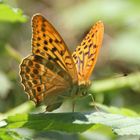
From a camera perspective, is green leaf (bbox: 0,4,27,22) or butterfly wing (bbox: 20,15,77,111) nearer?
butterfly wing (bbox: 20,15,77,111)

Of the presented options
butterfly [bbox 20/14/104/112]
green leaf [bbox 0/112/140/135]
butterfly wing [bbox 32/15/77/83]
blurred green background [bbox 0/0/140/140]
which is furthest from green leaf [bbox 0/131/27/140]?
blurred green background [bbox 0/0/140/140]

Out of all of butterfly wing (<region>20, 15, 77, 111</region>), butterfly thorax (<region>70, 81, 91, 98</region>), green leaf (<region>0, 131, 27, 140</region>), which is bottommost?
green leaf (<region>0, 131, 27, 140</region>)

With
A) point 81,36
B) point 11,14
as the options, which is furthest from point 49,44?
point 81,36

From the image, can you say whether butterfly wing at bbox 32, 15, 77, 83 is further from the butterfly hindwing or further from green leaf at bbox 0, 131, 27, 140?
green leaf at bbox 0, 131, 27, 140

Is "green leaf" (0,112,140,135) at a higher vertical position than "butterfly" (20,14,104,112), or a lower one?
lower

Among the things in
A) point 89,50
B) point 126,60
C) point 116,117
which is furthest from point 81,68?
point 126,60

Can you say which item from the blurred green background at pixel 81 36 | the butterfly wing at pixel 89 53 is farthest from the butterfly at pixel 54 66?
the blurred green background at pixel 81 36

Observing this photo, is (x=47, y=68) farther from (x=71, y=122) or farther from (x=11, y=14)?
(x=71, y=122)

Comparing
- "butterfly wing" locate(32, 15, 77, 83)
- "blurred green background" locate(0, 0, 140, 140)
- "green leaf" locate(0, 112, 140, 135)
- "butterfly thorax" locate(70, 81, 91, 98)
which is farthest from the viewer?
"blurred green background" locate(0, 0, 140, 140)
